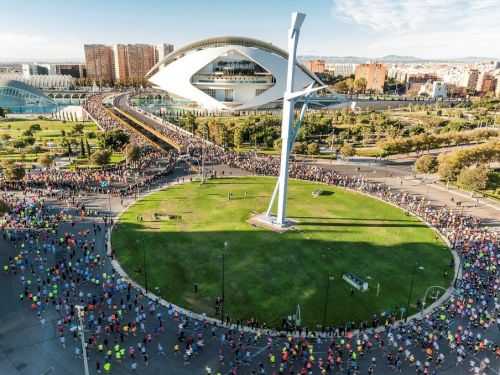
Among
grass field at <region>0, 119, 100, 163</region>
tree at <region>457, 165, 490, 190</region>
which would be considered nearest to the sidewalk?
tree at <region>457, 165, 490, 190</region>

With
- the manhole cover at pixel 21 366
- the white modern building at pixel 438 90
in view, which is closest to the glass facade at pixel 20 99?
the manhole cover at pixel 21 366

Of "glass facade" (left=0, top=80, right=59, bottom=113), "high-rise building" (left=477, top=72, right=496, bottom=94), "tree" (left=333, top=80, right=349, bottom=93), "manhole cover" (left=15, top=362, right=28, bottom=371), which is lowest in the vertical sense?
"manhole cover" (left=15, top=362, right=28, bottom=371)

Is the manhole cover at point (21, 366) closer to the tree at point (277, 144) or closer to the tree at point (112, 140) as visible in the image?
the tree at point (112, 140)

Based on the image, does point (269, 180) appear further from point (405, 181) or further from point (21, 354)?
point (21, 354)

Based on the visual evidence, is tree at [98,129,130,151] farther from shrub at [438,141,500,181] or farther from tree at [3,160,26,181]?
shrub at [438,141,500,181]

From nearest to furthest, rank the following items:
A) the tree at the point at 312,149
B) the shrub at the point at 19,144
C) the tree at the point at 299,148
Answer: the tree at the point at 312,149
the shrub at the point at 19,144
the tree at the point at 299,148
